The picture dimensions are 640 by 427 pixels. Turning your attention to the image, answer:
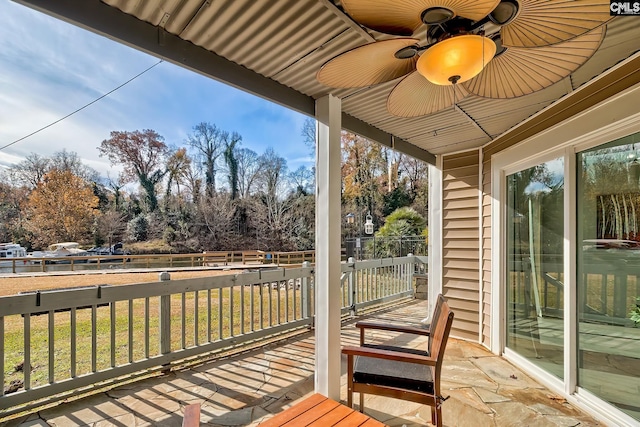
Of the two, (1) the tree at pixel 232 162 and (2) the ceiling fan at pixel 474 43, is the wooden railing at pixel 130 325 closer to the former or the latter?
(2) the ceiling fan at pixel 474 43

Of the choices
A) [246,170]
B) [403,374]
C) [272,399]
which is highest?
[246,170]

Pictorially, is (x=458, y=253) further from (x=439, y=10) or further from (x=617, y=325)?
(x=439, y=10)

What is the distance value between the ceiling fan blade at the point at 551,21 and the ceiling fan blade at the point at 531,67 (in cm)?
7

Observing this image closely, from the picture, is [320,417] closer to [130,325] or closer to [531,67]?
[531,67]

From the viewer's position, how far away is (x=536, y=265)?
2.77m

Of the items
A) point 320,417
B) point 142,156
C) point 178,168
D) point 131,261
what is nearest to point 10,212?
point 131,261

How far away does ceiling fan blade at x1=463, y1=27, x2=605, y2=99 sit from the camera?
1.08 meters

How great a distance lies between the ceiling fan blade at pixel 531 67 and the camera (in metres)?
1.08

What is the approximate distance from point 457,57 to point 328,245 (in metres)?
1.55

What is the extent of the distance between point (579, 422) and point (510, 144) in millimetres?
2434

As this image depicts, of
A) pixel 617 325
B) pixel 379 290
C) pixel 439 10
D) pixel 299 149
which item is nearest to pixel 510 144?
pixel 617 325

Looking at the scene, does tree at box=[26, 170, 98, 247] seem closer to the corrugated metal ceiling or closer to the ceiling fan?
the corrugated metal ceiling

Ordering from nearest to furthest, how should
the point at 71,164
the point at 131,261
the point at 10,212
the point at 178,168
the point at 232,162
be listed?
the point at 10,212 → the point at 131,261 → the point at 71,164 → the point at 178,168 → the point at 232,162

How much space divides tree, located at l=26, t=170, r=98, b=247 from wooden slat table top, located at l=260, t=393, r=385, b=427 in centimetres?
1447
